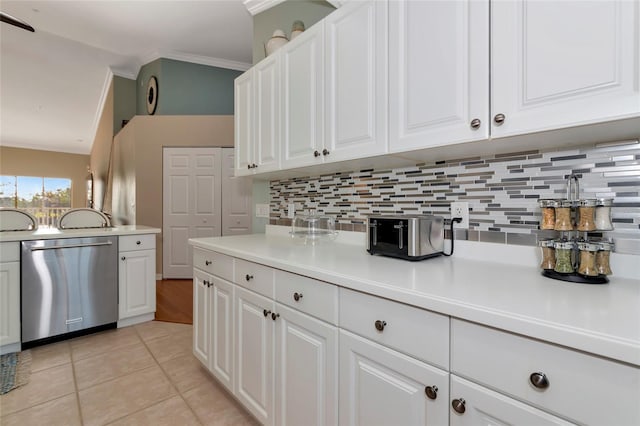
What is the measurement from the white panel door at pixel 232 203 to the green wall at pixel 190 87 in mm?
986

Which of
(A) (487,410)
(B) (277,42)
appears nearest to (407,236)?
(A) (487,410)

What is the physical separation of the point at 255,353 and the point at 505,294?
109 cm

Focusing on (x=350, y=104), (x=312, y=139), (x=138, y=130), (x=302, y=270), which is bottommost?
(x=302, y=270)

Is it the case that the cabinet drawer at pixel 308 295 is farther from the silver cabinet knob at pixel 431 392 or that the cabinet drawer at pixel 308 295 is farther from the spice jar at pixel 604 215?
the spice jar at pixel 604 215

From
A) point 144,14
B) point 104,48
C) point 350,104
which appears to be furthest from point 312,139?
point 104,48

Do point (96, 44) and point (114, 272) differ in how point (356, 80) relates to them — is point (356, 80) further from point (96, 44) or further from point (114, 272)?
point (96, 44)

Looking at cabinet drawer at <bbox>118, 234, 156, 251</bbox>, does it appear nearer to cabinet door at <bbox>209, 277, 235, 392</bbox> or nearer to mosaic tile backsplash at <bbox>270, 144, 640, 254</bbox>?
cabinet door at <bbox>209, 277, 235, 392</bbox>

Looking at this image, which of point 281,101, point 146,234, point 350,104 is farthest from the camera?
point 146,234

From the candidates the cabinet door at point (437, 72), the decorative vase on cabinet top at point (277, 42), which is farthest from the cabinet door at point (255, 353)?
the decorative vase on cabinet top at point (277, 42)

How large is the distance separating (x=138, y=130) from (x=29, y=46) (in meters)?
1.79

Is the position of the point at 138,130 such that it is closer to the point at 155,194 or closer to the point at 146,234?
the point at 155,194

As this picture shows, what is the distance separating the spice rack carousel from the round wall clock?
17.8ft

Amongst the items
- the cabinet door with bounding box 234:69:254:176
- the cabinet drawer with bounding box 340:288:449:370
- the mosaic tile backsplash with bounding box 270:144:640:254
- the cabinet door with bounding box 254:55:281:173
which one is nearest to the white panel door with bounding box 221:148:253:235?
the cabinet door with bounding box 234:69:254:176

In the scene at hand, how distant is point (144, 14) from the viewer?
11.7 feet
